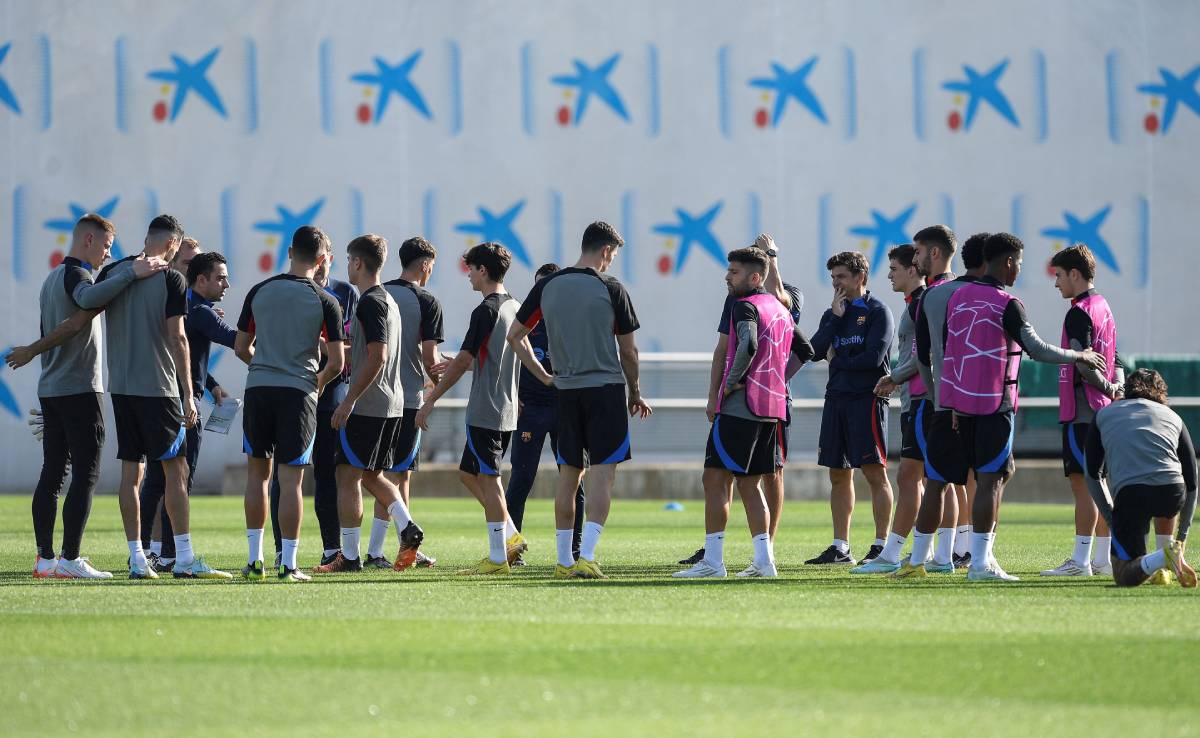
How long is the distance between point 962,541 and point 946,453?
6.29 ft

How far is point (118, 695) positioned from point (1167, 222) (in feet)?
73.9

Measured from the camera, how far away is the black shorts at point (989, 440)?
30.2ft

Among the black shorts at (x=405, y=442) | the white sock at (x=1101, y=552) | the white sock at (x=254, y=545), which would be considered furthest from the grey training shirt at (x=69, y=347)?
the white sock at (x=1101, y=552)

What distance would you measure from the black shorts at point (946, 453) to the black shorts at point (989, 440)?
5 centimetres

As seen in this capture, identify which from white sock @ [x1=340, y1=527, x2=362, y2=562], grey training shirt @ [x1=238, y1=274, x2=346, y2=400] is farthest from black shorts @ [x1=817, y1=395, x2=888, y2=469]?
grey training shirt @ [x1=238, y1=274, x2=346, y2=400]

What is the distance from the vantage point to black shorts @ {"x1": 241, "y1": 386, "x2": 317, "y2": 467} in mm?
9258

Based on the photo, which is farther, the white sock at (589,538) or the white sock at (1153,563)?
the white sock at (589,538)

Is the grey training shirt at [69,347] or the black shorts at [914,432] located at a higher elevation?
the grey training shirt at [69,347]

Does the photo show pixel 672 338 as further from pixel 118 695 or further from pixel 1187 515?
pixel 118 695

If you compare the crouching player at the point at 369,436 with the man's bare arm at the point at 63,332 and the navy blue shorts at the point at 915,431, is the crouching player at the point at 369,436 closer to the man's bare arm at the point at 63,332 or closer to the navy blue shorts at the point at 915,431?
the man's bare arm at the point at 63,332

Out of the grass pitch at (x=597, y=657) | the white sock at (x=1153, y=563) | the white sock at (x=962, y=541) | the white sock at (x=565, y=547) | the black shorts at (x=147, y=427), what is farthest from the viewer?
the white sock at (x=962, y=541)

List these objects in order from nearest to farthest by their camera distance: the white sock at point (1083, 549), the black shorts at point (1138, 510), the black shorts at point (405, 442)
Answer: the black shorts at point (1138, 510), the white sock at point (1083, 549), the black shorts at point (405, 442)

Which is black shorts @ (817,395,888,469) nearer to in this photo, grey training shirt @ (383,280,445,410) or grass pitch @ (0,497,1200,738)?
grass pitch @ (0,497,1200,738)

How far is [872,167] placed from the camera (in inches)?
985
